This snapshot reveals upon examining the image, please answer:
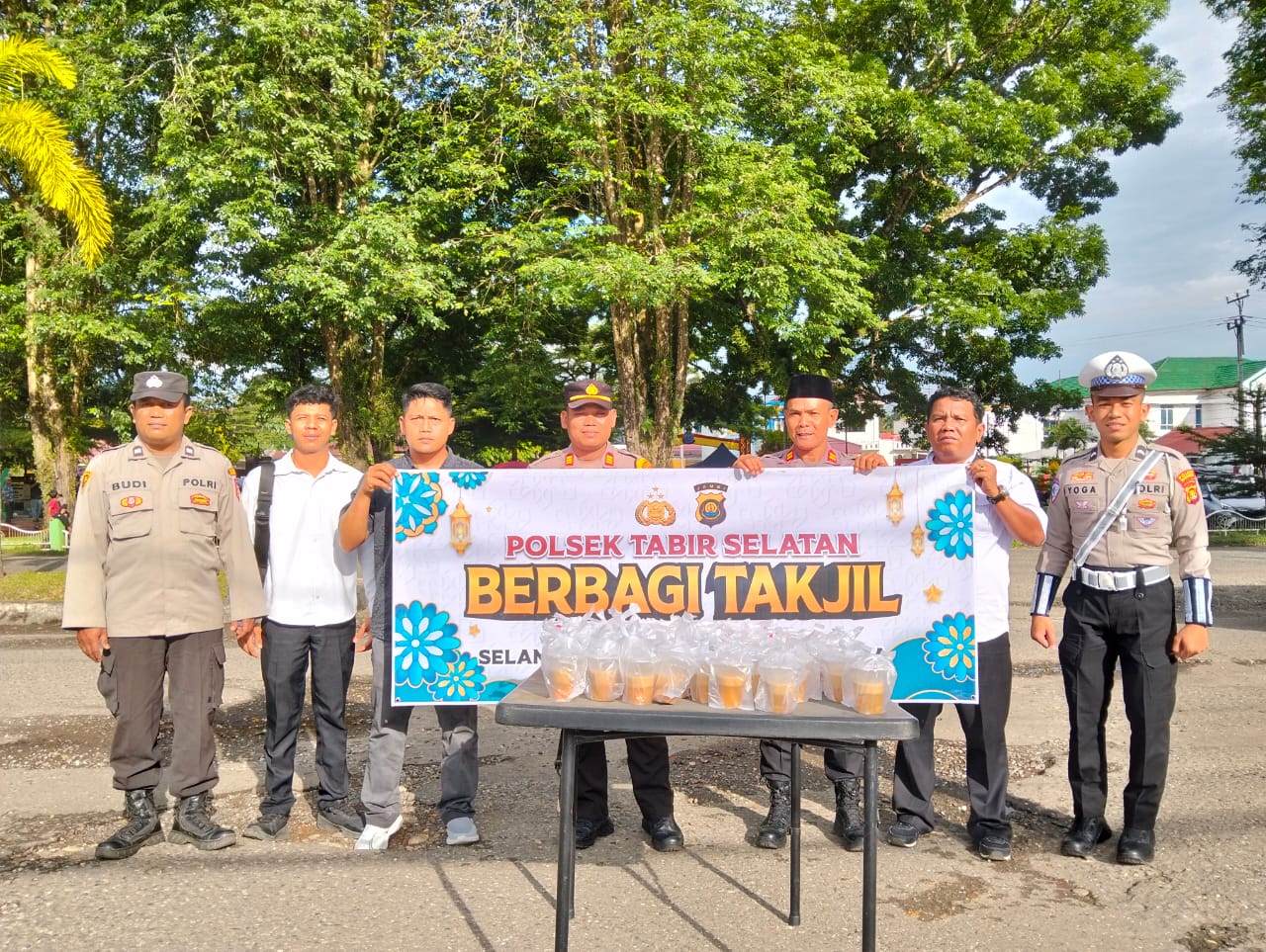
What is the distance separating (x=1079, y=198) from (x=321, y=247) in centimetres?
1862

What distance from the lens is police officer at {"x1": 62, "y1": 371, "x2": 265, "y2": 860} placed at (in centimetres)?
429

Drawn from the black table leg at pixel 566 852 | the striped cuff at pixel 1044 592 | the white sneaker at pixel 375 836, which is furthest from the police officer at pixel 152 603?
the striped cuff at pixel 1044 592

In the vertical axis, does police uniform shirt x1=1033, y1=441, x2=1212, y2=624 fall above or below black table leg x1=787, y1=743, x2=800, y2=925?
above

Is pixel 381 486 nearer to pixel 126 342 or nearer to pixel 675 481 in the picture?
pixel 675 481

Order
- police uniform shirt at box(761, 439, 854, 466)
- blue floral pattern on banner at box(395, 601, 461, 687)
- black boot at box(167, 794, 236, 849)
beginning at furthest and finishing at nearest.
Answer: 1. police uniform shirt at box(761, 439, 854, 466)
2. black boot at box(167, 794, 236, 849)
3. blue floral pattern on banner at box(395, 601, 461, 687)

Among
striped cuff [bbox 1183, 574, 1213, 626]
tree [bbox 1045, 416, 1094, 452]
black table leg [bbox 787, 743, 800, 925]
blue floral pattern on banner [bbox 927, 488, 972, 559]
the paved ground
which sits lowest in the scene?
the paved ground

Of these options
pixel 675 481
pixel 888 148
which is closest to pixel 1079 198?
pixel 888 148

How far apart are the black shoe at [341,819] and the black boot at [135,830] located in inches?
27.3

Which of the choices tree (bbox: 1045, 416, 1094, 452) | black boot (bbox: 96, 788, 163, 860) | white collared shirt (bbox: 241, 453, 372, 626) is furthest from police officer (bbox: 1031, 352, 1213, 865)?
tree (bbox: 1045, 416, 1094, 452)

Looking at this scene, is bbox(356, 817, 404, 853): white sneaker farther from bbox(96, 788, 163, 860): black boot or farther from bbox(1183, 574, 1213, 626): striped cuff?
bbox(1183, 574, 1213, 626): striped cuff

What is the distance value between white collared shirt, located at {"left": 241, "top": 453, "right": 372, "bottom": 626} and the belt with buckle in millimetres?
3250

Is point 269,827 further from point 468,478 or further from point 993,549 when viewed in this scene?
point 993,549

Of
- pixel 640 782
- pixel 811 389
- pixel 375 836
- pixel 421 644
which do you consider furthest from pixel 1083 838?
pixel 375 836

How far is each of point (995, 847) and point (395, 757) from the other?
2.64 m
